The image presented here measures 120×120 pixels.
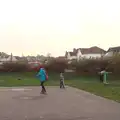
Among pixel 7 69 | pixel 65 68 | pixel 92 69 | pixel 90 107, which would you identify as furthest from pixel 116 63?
pixel 90 107

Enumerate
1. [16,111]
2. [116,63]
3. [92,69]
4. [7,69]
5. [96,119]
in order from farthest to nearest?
[7,69]
[92,69]
[116,63]
[16,111]
[96,119]

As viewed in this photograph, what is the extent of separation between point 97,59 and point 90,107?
3241 cm

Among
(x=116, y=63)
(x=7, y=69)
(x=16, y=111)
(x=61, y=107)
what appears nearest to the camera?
(x=16, y=111)

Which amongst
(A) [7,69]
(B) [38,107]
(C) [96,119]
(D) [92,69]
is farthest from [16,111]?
(A) [7,69]

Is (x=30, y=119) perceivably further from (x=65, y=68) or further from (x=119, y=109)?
(x=65, y=68)

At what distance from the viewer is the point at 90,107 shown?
1061 centimetres

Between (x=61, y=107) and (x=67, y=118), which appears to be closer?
(x=67, y=118)

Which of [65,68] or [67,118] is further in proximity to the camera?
[65,68]

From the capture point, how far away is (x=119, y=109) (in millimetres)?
10070

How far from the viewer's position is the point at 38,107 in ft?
34.8

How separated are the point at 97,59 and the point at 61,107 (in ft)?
107

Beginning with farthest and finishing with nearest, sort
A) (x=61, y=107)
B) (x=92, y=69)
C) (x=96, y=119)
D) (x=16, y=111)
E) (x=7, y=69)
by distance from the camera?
(x=7, y=69), (x=92, y=69), (x=61, y=107), (x=16, y=111), (x=96, y=119)

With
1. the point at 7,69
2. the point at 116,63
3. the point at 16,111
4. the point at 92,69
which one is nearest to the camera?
the point at 16,111

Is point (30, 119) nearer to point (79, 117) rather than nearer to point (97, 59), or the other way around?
point (79, 117)
